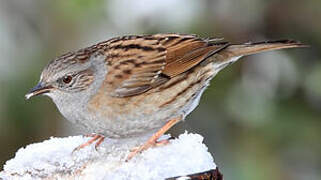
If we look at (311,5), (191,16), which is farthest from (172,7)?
(311,5)

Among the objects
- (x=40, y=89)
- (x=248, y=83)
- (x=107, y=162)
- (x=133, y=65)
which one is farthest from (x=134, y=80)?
(x=248, y=83)

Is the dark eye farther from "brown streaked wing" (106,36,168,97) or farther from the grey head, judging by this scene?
"brown streaked wing" (106,36,168,97)

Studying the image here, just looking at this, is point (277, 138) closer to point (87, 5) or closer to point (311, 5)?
point (311, 5)

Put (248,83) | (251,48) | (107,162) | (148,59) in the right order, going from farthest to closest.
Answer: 1. (248,83)
2. (251,48)
3. (148,59)
4. (107,162)

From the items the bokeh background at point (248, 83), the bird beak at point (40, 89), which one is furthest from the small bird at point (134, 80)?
the bokeh background at point (248, 83)

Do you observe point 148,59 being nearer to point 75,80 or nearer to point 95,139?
point 75,80

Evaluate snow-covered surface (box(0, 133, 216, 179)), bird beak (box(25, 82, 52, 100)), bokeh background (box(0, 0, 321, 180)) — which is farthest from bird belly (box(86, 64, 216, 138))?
bokeh background (box(0, 0, 321, 180))
